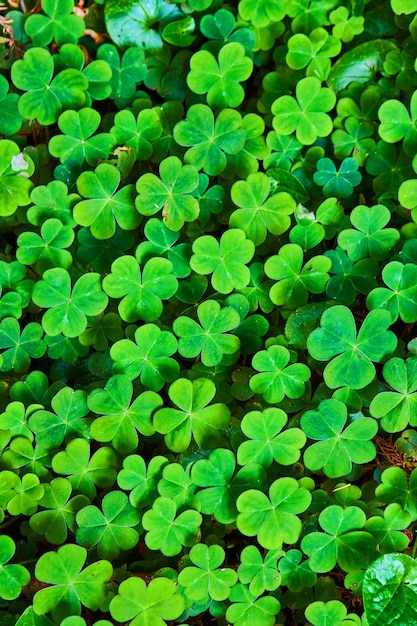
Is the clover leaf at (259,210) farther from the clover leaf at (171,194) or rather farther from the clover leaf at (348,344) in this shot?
the clover leaf at (348,344)

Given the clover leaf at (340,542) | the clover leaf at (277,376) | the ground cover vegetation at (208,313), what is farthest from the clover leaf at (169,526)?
the clover leaf at (277,376)

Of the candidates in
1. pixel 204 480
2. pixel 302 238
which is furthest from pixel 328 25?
pixel 204 480

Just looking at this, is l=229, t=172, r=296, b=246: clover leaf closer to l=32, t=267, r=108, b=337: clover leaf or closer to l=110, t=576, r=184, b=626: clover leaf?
l=32, t=267, r=108, b=337: clover leaf

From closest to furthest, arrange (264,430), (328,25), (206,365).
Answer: (264,430) → (206,365) → (328,25)

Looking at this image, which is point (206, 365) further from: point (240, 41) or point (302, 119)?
point (240, 41)

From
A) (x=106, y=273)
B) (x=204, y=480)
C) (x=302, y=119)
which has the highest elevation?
(x=302, y=119)

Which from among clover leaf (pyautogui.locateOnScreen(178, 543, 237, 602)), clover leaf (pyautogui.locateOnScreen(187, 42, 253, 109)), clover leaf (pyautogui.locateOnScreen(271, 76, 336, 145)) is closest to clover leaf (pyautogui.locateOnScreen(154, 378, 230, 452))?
clover leaf (pyautogui.locateOnScreen(178, 543, 237, 602))

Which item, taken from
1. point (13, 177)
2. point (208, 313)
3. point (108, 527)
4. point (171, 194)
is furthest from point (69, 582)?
point (13, 177)

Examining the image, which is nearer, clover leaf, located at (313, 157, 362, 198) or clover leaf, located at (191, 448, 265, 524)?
clover leaf, located at (191, 448, 265, 524)
